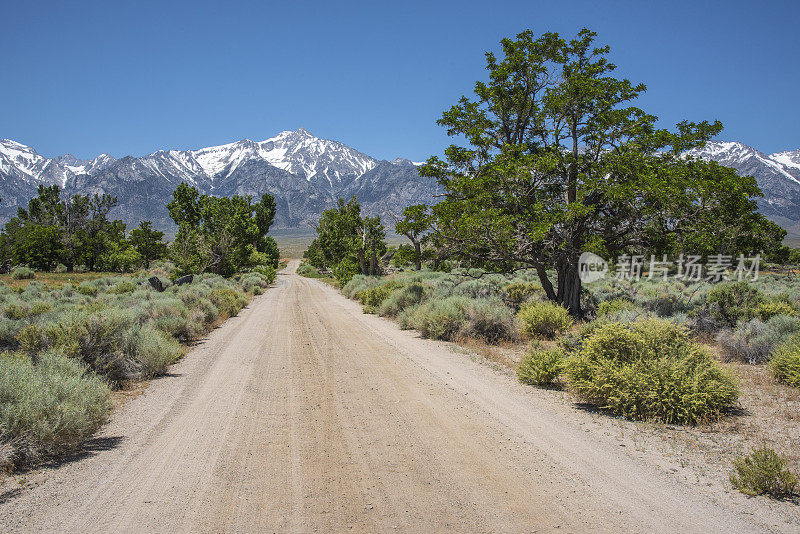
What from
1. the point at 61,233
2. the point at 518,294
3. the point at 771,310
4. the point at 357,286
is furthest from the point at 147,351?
the point at 61,233

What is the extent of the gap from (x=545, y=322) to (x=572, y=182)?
18.3 ft

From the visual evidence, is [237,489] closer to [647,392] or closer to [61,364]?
[61,364]

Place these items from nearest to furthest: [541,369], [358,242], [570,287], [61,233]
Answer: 1. [541,369]
2. [570,287]
3. [358,242]
4. [61,233]

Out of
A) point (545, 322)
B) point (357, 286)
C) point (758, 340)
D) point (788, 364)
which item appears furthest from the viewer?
point (357, 286)

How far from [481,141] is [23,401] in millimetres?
14986

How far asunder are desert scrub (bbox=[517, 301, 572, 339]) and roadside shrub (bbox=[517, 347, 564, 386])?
413cm

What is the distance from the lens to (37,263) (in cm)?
5216

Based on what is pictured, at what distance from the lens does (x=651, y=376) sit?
634cm

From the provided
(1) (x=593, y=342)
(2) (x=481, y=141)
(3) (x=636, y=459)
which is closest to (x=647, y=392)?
(1) (x=593, y=342)

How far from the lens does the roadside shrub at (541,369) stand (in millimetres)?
8195

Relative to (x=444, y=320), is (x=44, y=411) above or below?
below

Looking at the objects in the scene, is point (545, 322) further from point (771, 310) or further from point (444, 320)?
point (771, 310)

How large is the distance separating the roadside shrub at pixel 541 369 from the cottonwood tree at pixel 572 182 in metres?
5.37

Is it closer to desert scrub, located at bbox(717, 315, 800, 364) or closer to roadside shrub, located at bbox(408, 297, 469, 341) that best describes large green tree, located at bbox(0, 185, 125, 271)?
roadside shrub, located at bbox(408, 297, 469, 341)
